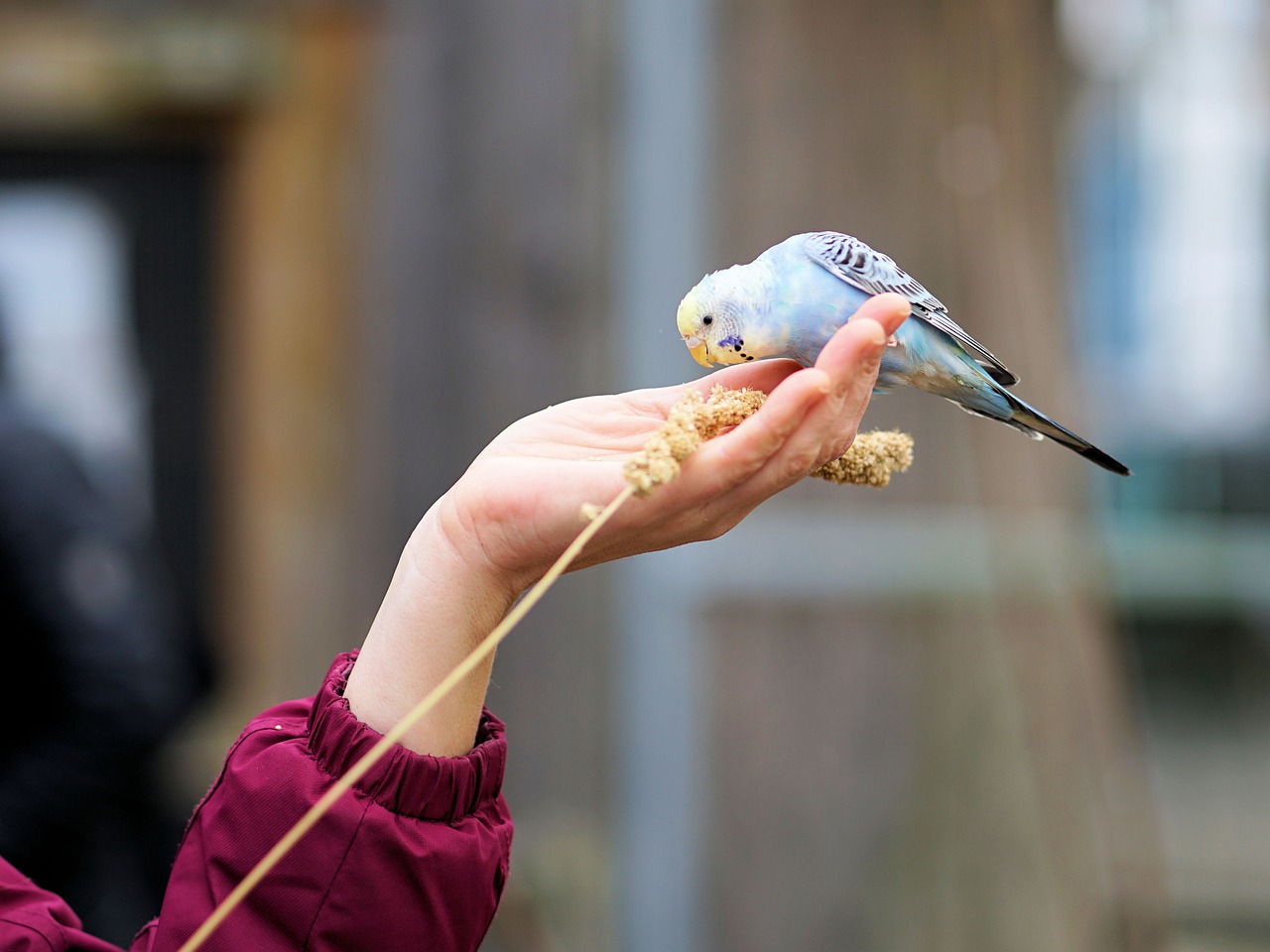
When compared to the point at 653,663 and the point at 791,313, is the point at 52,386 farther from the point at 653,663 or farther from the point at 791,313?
the point at 791,313

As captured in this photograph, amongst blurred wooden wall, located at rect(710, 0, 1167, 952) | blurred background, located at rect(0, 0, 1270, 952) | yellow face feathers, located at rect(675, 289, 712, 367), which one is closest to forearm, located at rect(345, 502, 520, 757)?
yellow face feathers, located at rect(675, 289, 712, 367)

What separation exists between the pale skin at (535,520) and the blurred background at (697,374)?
1700 millimetres

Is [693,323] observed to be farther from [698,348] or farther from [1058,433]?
[1058,433]

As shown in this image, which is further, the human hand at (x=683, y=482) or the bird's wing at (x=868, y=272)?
the bird's wing at (x=868, y=272)

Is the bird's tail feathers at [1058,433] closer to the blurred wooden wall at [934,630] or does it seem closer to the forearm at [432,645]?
the forearm at [432,645]

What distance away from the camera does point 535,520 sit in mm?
1071

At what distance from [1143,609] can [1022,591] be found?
190 centimetres

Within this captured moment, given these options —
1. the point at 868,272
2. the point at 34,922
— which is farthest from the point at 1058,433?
the point at 34,922

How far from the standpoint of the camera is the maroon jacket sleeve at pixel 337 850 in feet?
3.45

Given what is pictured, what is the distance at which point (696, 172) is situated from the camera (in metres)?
3.19

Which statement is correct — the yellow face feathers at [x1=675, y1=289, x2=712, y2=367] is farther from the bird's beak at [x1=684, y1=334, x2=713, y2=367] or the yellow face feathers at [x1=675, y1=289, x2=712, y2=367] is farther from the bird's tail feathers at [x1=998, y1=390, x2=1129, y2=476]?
the bird's tail feathers at [x1=998, y1=390, x2=1129, y2=476]

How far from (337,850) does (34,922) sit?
35cm

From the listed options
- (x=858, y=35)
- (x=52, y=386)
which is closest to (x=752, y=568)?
(x=858, y=35)

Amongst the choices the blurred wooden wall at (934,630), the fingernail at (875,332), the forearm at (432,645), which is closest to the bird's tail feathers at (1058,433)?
the fingernail at (875,332)
